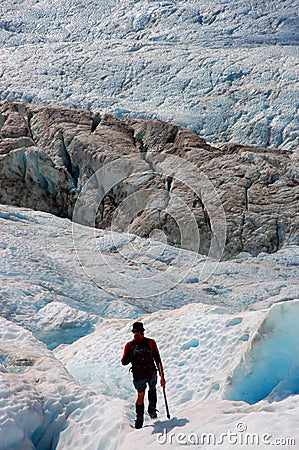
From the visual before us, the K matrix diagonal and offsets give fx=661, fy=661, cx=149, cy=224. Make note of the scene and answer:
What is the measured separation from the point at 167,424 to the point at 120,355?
5863 millimetres

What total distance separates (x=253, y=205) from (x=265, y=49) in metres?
39.6

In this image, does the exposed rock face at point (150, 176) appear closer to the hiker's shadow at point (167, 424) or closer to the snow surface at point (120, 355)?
the snow surface at point (120, 355)

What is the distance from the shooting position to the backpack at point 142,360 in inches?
370

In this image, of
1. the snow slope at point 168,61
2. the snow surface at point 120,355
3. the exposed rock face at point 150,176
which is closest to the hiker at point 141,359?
the snow surface at point 120,355

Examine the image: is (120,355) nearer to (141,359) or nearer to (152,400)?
(152,400)

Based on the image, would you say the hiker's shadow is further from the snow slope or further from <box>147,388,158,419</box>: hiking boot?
the snow slope

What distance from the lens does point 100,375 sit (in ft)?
46.5

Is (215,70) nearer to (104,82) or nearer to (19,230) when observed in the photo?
(104,82)

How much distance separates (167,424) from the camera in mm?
9188

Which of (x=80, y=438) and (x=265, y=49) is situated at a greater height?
(x=265, y=49)

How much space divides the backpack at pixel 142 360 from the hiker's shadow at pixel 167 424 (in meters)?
0.66

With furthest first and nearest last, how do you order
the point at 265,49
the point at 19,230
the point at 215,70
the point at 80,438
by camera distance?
the point at 265,49, the point at 215,70, the point at 19,230, the point at 80,438

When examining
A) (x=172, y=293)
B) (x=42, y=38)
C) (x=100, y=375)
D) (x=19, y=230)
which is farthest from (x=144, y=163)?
(x=42, y=38)

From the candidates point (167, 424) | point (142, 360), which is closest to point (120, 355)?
point (142, 360)
